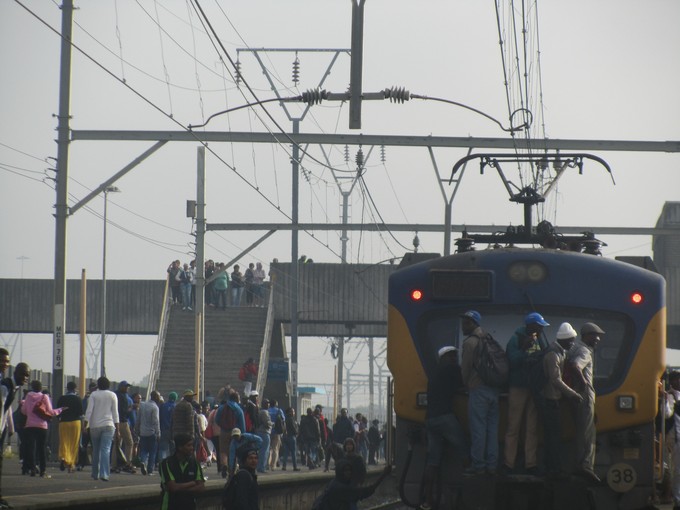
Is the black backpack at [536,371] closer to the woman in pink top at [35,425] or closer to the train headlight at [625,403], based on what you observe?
the train headlight at [625,403]

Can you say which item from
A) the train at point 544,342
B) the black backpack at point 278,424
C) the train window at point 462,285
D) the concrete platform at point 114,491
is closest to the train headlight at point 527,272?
the train at point 544,342

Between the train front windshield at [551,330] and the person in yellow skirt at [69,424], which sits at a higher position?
the train front windshield at [551,330]

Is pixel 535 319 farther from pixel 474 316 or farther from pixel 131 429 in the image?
pixel 131 429

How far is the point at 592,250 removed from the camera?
15008 millimetres

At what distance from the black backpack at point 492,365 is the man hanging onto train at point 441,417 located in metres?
0.32

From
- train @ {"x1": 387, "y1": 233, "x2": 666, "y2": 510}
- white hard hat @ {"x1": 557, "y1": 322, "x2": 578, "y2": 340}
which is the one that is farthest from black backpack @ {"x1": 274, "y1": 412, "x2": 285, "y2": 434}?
white hard hat @ {"x1": 557, "y1": 322, "x2": 578, "y2": 340}

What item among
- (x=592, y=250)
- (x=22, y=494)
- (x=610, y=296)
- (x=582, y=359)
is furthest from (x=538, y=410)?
(x=22, y=494)

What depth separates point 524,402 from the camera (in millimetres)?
12164

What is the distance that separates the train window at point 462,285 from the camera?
509 inches

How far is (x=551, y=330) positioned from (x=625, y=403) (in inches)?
36.0

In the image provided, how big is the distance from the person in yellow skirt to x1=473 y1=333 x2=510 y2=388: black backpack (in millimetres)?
12189

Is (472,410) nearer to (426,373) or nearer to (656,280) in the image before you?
(426,373)

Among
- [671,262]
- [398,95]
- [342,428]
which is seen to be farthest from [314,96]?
[671,262]

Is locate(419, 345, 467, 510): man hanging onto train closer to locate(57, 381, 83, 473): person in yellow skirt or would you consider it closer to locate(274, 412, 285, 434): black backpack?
locate(57, 381, 83, 473): person in yellow skirt
